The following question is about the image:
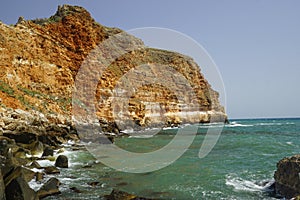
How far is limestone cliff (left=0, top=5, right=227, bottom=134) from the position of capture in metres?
31.3

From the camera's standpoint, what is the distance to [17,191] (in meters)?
7.56

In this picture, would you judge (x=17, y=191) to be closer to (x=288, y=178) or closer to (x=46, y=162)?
(x=46, y=162)

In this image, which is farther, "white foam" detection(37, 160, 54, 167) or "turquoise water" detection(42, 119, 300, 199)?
"white foam" detection(37, 160, 54, 167)

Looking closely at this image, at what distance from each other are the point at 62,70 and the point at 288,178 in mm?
35597

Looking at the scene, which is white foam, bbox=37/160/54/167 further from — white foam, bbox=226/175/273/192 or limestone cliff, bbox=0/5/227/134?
white foam, bbox=226/175/273/192

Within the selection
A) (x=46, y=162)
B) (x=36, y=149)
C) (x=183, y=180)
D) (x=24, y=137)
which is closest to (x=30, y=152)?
(x=36, y=149)

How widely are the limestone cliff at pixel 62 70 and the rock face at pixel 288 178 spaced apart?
73.1ft

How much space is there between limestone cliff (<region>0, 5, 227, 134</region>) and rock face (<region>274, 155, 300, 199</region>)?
22.3 metres

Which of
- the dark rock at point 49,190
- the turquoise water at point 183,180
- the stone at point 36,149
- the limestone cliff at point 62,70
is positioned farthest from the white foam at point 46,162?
the limestone cliff at point 62,70

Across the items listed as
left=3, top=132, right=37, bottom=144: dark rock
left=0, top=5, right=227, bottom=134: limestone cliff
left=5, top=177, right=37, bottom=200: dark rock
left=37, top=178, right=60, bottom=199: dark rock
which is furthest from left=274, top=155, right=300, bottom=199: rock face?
left=0, top=5, right=227, bottom=134: limestone cliff

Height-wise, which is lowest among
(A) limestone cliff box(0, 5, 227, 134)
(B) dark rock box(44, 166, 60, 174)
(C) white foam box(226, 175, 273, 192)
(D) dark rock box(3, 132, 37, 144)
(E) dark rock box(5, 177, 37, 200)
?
(C) white foam box(226, 175, 273, 192)

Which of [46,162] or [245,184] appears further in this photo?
[46,162]

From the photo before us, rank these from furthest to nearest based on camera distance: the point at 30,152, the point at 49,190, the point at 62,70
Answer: the point at 62,70 → the point at 30,152 → the point at 49,190

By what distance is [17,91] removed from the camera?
96.0ft
